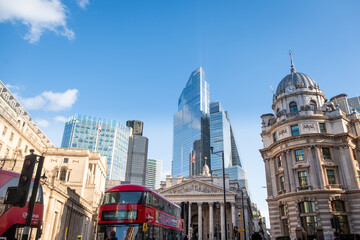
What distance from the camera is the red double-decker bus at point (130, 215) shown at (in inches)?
663

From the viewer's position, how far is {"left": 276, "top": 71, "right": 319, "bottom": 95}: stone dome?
147 ft

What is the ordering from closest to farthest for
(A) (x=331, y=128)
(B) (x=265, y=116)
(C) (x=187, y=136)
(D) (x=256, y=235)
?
(D) (x=256, y=235)
(A) (x=331, y=128)
(B) (x=265, y=116)
(C) (x=187, y=136)

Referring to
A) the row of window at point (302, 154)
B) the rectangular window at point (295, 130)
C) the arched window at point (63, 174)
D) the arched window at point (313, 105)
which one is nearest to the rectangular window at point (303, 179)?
the row of window at point (302, 154)

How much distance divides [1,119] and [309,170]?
141 feet

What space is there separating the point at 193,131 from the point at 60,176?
136 meters

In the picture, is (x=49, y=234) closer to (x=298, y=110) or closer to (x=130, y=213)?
(x=130, y=213)

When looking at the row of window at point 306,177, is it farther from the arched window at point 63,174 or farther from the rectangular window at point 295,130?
the arched window at point 63,174

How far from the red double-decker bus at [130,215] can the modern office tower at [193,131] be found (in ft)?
501

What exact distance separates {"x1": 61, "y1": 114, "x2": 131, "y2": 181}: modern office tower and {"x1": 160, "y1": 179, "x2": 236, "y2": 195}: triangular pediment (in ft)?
222

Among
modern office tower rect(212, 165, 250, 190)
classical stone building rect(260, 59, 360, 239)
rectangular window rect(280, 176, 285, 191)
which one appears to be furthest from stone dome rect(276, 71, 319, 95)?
modern office tower rect(212, 165, 250, 190)

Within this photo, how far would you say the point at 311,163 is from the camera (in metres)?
38.0

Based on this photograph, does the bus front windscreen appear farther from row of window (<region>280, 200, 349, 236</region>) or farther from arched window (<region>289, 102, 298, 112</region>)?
arched window (<region>289, 102, 298, 112</region>)

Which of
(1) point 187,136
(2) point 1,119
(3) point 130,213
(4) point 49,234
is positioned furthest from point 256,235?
(1) point 187,136

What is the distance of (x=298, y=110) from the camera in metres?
42.9
